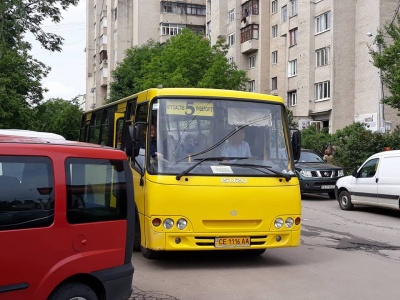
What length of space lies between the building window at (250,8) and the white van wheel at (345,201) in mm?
37830

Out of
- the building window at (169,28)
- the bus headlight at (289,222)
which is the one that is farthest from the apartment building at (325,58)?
the bus headlight at (289,222)

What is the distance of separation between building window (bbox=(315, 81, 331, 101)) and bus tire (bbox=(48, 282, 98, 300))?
1504 inches

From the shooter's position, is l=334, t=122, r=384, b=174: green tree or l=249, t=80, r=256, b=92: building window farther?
l=249, t=80, r=256, b=92: building window

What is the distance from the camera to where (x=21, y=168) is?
4.53 meters

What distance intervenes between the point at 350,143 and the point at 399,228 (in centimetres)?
1150

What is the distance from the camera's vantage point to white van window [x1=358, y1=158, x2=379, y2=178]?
14.9m

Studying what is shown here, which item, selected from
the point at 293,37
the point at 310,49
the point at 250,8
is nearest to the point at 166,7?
the point at 250,8

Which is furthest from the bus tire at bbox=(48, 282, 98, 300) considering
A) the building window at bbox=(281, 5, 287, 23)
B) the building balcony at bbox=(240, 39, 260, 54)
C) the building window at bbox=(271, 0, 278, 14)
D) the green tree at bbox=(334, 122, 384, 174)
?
the building balcony at bbox=(240, 39, 260, 54)

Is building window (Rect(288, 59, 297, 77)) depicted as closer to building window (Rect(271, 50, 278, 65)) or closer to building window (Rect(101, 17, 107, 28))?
building window (Rect(271, 50, 278, 65))

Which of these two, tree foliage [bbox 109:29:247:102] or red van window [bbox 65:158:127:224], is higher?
tree foliage [bbox 109:29:247:102]

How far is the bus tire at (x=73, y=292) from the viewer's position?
4.66 m

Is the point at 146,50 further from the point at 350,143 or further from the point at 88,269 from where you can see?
the point at 88,269

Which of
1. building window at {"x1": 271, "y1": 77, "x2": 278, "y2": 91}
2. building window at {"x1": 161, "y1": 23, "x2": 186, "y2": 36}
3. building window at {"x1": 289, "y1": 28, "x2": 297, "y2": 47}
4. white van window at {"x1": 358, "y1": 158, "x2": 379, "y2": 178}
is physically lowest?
white van window at {"x1": 358, "y1": 158, "x2": 379, "y2": 178}

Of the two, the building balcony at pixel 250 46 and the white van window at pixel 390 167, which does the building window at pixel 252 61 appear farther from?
the white van window at pixel 390 167
